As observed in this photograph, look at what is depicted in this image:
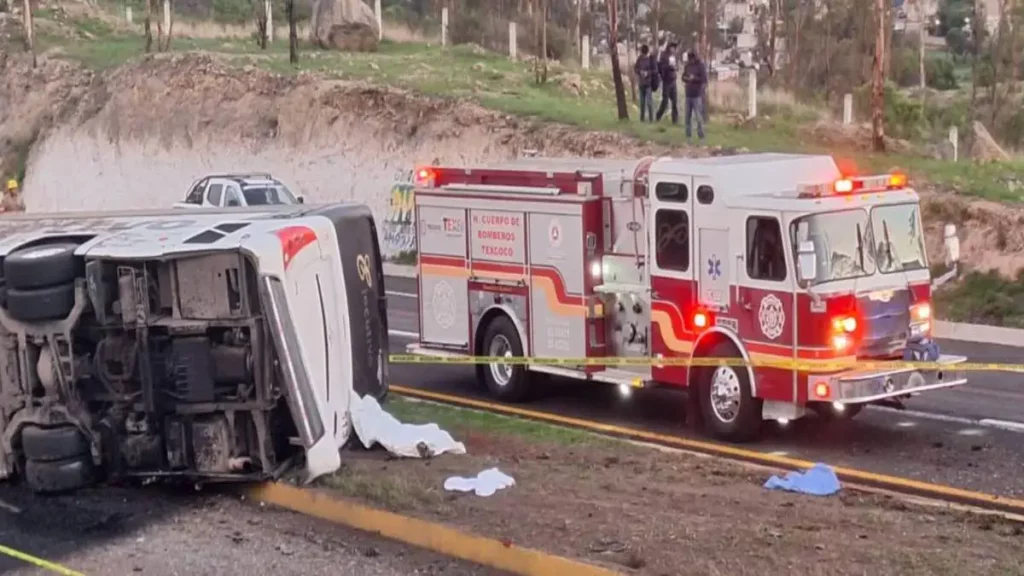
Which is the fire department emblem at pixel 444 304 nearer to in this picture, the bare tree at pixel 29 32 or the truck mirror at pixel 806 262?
the truck mirror at pixel 806 262

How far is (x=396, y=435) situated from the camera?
13.0 meters

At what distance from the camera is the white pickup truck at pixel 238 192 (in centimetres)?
3164

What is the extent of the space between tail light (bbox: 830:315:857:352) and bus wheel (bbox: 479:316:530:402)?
13.7 feet

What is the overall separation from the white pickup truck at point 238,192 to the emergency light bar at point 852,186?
19095 mm

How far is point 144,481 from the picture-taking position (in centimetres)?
1203

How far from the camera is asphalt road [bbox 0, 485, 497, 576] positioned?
994 centimetres

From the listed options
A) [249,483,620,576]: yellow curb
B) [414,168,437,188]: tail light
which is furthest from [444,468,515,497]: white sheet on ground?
[414,168,437,188]: tail light

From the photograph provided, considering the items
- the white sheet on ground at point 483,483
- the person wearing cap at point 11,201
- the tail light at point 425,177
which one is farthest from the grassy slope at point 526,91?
the white sheet on ground at point 483,483

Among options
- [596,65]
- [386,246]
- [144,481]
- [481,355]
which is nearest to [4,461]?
[144,481]

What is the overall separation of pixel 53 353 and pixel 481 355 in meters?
6.54

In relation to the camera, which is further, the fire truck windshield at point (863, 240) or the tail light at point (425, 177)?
the tail light at point (425, 177)

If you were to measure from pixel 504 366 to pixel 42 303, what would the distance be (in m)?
6.53

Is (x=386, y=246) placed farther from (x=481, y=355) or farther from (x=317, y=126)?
(x=481, y=355)

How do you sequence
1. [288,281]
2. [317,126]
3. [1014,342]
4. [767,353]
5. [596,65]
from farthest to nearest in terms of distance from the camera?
[596,65] < [317,126] < [1014,342] < [767,353] < [288,281]
